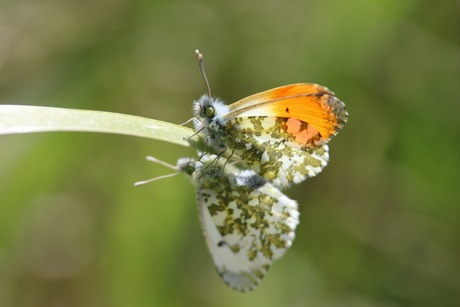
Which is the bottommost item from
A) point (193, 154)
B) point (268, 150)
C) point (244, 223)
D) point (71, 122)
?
point (71, 122)

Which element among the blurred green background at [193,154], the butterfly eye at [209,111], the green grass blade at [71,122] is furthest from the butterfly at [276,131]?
the blurred green background at [193,154]

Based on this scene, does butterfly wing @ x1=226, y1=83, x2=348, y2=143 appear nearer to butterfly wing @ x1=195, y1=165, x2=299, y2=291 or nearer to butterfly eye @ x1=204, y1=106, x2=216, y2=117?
butterfly eye @ x1=204, y1=106, x2=216, y2=117

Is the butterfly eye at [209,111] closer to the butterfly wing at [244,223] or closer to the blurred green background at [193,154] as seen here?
the butterfly wing at [244,223]

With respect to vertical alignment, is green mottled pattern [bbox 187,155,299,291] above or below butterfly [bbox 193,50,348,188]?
below

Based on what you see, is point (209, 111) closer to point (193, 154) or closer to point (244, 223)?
point (244, 223)

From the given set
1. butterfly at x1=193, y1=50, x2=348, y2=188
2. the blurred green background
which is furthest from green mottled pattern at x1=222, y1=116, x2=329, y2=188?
the blurred green background

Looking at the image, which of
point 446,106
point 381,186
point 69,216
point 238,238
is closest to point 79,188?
point 69,216

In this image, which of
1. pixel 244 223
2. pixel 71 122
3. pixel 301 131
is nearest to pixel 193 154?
pixel 244 223
